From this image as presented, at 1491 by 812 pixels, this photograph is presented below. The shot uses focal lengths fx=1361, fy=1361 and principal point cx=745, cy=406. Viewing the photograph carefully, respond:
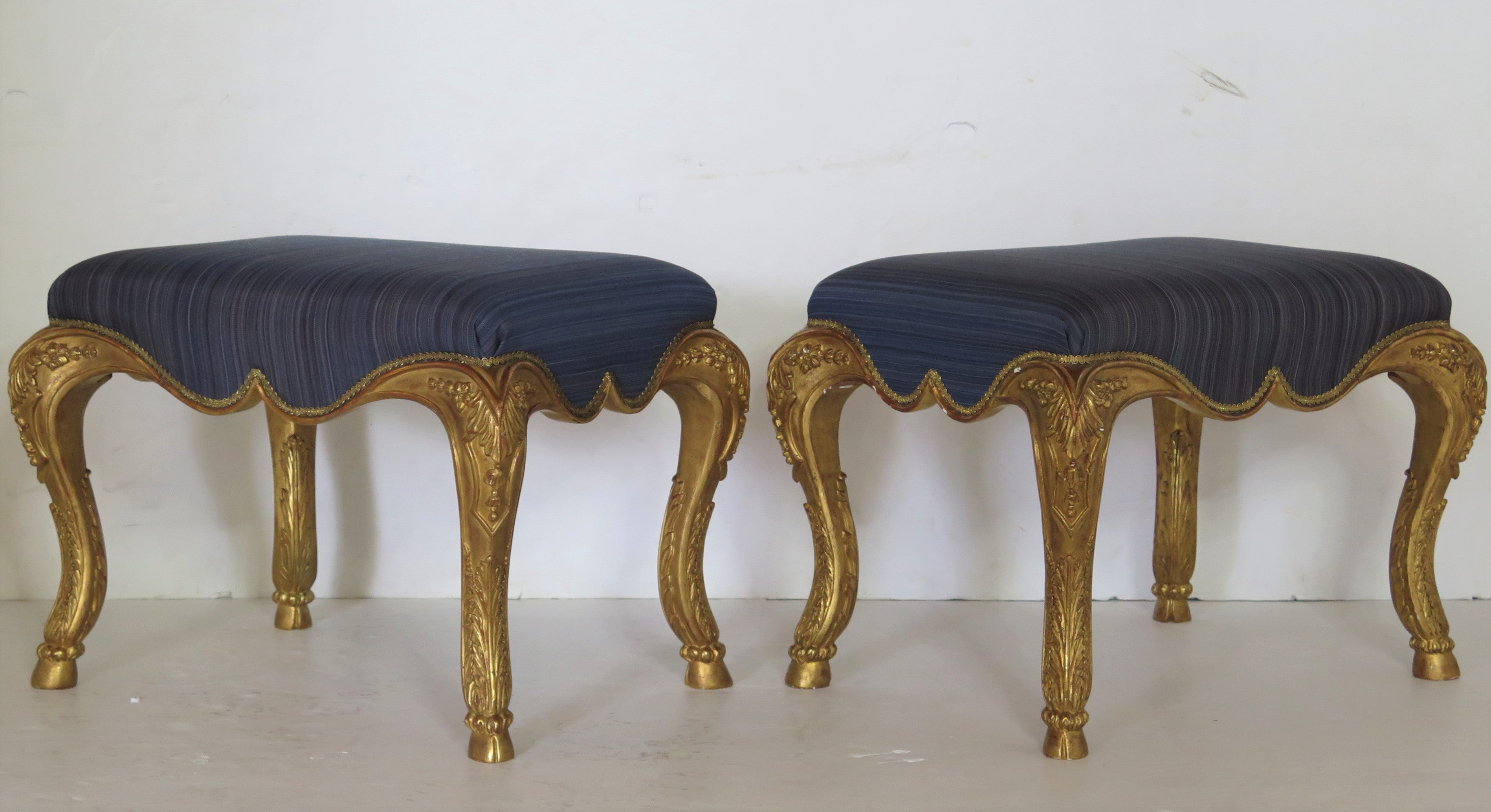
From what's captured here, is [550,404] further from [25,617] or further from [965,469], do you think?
[25,617]

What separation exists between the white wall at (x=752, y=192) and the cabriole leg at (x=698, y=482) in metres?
0.48

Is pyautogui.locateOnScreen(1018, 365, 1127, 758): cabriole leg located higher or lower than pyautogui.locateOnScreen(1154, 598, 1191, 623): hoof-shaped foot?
higher

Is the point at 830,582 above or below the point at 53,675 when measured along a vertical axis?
above

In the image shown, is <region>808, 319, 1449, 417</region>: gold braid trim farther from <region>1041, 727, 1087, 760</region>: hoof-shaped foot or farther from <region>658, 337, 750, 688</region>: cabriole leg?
<region>1041, 727, 1087, 760</region>: hoof-shaped foot

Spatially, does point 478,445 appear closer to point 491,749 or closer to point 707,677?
point 491,749

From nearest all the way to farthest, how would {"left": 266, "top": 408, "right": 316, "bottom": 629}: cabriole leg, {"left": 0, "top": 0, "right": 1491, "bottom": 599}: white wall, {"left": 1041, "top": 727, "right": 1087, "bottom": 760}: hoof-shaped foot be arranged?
1. {"left": 1041, "top": 727, "right": 1087, "bottom": 760}: hoof-shaped foot
2. {"left": 266, "top": 408, "right": 316, "bottom": 629}: cabriole leg
3. {"left": 0, "top": 0, "right": 1491, "bottom": 599}: white wall

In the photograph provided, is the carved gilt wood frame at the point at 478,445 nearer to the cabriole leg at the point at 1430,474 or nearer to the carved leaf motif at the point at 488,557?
the carved leaf motif at the point at 488,557

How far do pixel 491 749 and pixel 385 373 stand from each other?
0.44m

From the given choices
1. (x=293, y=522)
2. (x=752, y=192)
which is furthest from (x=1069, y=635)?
(x=293, y=522)

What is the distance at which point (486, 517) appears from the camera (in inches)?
58.7

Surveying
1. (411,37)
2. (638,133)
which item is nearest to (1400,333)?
(638,133)

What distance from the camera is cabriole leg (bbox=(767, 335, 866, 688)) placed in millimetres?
1730

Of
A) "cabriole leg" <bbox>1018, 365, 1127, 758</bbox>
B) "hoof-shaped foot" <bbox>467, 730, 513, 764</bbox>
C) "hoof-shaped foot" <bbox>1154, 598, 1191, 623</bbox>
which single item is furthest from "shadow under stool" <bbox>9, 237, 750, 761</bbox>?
"hoof-shaped foot" <bbox>1154, 598, 1191, 623</bbox>

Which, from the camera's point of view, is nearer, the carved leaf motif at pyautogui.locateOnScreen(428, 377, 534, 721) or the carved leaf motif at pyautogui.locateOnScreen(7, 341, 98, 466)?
the carved leaf motif at pyautogui.locateOnScreen(428, 377, 534, 721)
